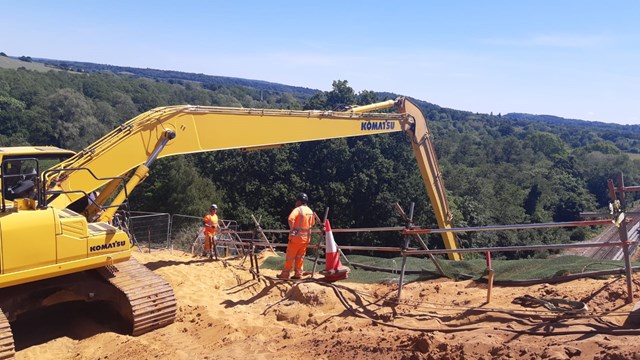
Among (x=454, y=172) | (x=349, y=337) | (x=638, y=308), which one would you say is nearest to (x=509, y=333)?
(x=638, y=308)

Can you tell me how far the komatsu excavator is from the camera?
6859mm

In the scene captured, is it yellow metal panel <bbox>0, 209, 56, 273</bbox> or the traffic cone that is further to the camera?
the traffic cone

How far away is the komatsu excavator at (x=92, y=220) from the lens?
22.5 ft

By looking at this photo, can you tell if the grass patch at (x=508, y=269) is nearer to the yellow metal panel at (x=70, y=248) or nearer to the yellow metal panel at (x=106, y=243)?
the yellow metal panel at (x=106, y=243)

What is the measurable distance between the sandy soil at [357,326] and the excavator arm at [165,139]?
2.15 m

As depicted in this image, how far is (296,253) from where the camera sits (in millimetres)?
9125

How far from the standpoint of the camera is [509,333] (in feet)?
19.2

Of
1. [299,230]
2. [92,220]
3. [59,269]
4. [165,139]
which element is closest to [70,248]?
[59,269]

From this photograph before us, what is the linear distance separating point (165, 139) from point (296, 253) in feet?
11.1

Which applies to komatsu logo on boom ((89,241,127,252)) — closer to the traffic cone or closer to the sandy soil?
the sandy soil

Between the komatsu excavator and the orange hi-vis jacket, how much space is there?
230cm

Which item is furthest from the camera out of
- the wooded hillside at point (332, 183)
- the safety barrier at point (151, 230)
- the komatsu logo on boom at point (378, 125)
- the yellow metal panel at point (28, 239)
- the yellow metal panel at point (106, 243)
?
the wooded hillside at point (332, 183)

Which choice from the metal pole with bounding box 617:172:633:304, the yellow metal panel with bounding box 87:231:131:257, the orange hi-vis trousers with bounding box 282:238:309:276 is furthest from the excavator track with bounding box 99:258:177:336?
the metal pole with bounding box 617:172:633:304

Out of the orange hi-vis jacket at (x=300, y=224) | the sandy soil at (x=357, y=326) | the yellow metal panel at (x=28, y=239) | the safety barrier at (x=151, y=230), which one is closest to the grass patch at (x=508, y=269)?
the sandy soil at (x=357, y=326)
